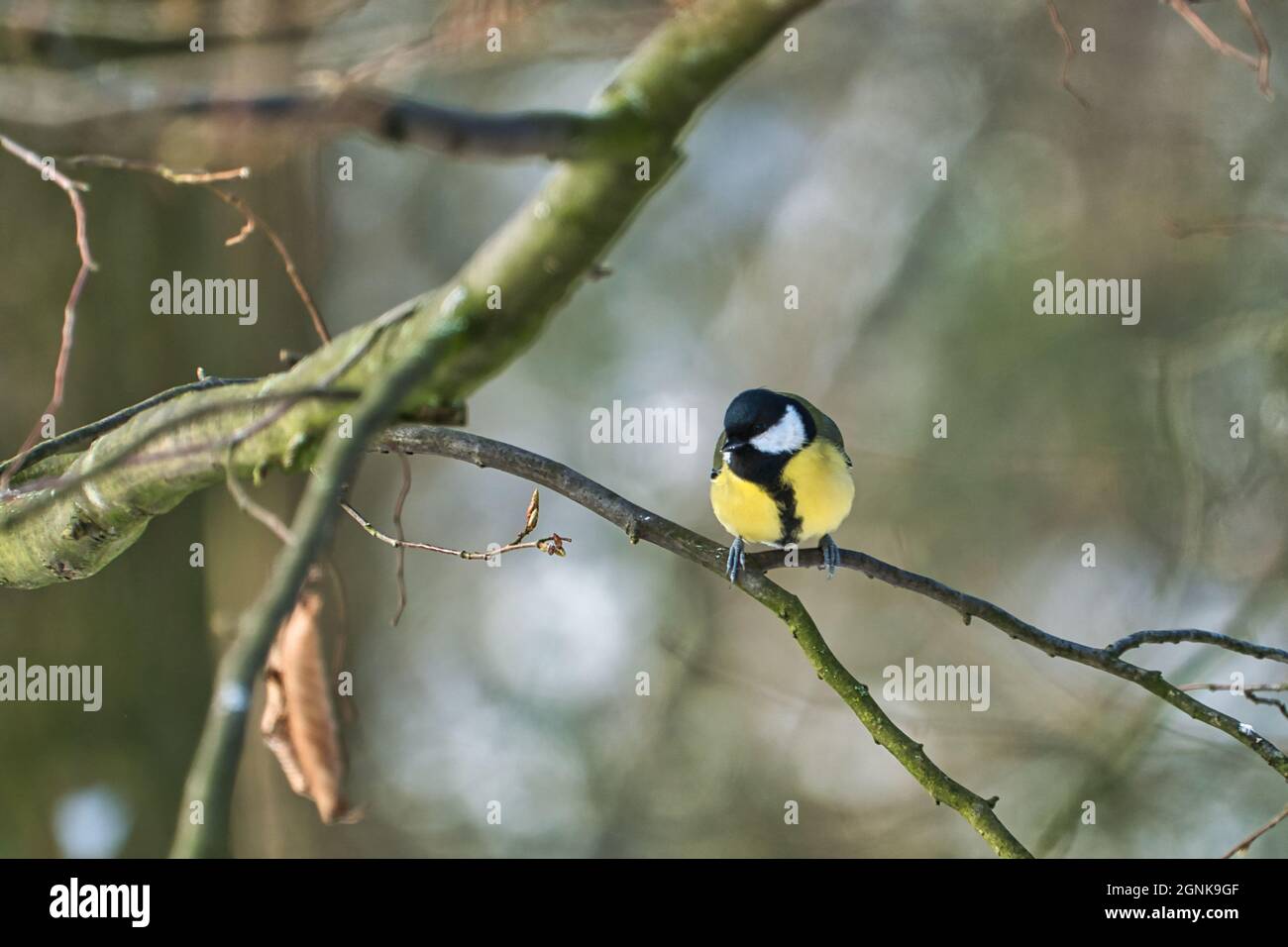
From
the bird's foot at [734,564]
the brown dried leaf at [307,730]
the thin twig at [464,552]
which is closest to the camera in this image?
the thin twig at [464,552]

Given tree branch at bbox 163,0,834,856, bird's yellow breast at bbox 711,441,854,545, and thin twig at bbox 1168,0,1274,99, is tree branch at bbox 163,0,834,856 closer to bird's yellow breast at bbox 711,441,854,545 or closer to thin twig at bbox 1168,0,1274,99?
thin twig at bbox 1168,0,1274,99

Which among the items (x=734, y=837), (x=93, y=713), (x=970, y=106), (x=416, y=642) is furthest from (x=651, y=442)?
(x=93, y=713)

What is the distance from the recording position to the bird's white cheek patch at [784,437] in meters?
3.17

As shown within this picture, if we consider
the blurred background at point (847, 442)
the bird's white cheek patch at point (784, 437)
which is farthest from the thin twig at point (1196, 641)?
the blurred background at point (847, 442)

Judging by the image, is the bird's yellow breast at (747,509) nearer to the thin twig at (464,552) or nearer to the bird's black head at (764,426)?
the bird's black head at (764,426)

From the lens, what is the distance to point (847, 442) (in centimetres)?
607

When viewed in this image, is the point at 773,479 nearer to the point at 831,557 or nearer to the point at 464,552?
the point at 831,557

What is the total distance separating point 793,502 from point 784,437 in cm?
23

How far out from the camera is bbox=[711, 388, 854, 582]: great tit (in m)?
3.09

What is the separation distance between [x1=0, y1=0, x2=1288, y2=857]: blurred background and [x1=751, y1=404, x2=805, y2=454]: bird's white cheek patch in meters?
2.59

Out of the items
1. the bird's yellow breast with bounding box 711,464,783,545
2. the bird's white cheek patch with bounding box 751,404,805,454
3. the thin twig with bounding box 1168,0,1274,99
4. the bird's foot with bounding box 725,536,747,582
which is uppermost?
the thin twig with bounding box 1168,0,1274,99

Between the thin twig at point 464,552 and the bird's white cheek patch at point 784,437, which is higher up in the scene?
the bird's white cheek patch at point 784,437

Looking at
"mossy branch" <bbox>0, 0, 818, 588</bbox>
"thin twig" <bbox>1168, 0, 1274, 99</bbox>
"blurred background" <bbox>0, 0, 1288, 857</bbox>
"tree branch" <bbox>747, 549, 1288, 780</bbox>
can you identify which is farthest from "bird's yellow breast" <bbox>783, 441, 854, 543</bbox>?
"blurred background" <bbox>0, 0, 1288, 857</bbox>

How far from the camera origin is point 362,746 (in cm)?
651
